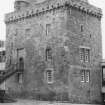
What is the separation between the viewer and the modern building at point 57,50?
114 ft

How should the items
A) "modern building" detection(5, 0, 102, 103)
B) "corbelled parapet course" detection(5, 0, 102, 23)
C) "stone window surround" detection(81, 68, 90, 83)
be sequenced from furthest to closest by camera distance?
"stone window surround" detection(81, 68, 90, 83)
"corbelled parapet course" detection(5, 0, 102, 23)
"modern building" detection(5, 0, 102, 103)

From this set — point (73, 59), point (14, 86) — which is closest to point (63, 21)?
point (73, 59)

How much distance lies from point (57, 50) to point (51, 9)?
5451mm

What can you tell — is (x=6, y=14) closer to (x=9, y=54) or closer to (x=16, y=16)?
(x=16, y=16)

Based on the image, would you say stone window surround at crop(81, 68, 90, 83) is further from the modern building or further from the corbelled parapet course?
the corbelled parapet course

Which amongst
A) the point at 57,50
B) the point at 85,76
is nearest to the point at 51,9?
the point at 57,50

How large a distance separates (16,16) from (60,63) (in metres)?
11.3

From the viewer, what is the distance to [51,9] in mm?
36312

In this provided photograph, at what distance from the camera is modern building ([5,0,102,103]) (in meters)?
34.8

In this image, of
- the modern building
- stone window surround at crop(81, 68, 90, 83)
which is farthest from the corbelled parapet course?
stone window surround at crop(81, 68, 90, 83)

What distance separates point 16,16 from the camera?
41.5 meters

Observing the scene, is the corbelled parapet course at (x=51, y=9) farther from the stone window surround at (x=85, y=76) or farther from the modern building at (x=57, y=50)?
the stone window surround at (x=85, y=76)

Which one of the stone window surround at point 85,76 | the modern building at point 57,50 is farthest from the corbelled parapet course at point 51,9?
the stone window surround at point 85,76

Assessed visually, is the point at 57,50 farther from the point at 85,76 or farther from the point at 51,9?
the point at 51,9
